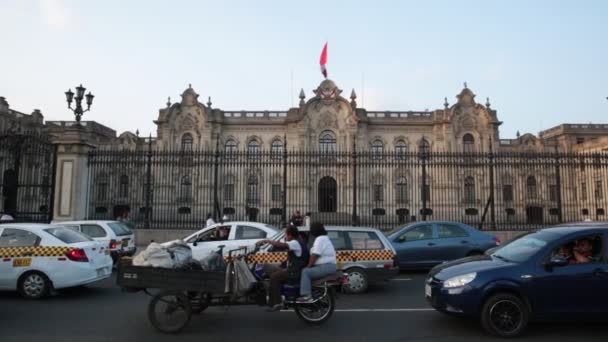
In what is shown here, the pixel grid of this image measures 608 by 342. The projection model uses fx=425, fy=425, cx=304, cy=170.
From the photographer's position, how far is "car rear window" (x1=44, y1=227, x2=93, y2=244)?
905 cm

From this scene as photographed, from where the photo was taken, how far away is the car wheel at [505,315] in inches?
240

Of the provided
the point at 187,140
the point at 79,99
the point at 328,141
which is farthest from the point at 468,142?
the point at 79,99

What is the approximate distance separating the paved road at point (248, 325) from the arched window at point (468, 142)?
37514 mm

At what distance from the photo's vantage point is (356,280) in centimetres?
958

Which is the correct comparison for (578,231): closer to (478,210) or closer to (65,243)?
(65,243)

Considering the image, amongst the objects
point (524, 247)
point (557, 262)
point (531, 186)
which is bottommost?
point (557, 262)

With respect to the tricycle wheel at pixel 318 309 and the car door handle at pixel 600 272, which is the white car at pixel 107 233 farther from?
the car door handle at pixel 600 272

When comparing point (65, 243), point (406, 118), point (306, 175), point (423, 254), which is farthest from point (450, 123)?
point (65, 243)

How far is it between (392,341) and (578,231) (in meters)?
3.37

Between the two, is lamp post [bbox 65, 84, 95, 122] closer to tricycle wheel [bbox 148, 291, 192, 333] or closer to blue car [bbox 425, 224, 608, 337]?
tricycle wheel [bbox 148, 291, 192, 333]

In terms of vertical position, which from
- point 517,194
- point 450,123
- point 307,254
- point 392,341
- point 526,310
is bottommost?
point 392,341

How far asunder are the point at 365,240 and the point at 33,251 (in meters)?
7.06

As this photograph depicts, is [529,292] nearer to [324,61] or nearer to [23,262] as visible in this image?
[23,262]

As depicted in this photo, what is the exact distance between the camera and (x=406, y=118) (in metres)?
44.1
